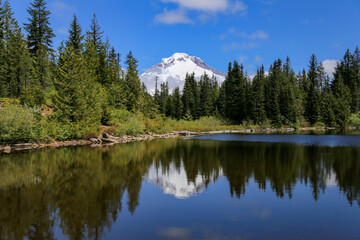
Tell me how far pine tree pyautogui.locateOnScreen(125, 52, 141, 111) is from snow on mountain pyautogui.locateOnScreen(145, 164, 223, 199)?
48.2 m

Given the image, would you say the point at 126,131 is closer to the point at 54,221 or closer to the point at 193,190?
the point at 193,190

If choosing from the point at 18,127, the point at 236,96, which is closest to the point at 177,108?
the point at 236,96

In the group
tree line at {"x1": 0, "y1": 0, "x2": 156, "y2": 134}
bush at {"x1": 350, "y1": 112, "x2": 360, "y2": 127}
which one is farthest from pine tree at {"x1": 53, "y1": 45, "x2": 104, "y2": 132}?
bush at {"x1": 350, "y1": 112, "x2": 360, "y2": 127}

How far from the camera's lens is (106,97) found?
5088 cm

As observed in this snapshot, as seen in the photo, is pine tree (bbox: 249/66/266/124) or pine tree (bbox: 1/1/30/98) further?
pine tree (bbox: 249/66/266/124)

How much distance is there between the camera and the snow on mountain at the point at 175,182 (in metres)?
12.8

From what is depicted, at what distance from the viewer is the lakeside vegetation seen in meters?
Result: 36.8

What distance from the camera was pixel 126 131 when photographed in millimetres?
43750

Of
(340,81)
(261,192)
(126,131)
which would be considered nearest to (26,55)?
(126,131)

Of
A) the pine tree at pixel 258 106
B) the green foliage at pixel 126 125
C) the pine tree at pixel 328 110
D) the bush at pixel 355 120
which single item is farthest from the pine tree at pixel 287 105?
the green foliage at pixel 126 125

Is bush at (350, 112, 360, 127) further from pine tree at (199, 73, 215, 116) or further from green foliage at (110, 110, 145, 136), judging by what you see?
green foliage at (110, 110, 145, 136)

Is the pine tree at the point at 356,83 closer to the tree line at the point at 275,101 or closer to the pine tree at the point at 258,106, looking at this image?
the tree line at the point at 275,101

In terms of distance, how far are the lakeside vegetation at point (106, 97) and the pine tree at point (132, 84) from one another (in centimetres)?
26

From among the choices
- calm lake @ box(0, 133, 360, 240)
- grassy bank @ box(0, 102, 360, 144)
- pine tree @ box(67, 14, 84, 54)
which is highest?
pine tree @ box(67, 14, 84, 54)
